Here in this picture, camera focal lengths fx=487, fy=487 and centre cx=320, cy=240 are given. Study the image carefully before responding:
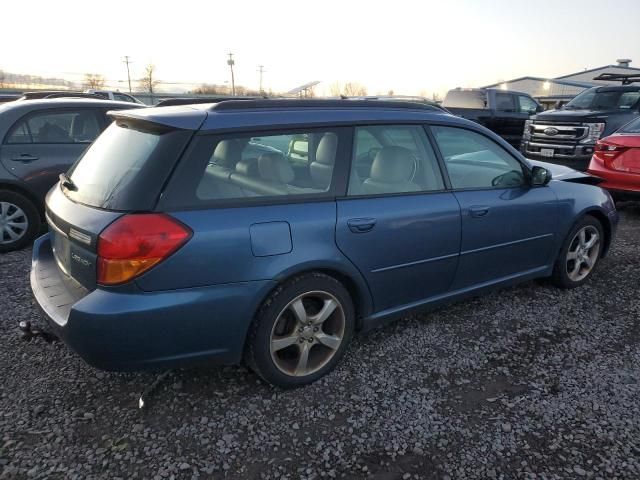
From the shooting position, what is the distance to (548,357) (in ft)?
10.5

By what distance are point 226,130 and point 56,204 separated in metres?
1.11

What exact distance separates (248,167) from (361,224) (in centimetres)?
71

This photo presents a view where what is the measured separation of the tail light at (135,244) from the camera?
7.23 ft

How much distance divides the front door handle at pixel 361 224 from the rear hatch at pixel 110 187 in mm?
980

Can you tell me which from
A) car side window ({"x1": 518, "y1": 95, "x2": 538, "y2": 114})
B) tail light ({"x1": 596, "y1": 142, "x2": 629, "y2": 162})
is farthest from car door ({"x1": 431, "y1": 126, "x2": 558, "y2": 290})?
car side window ({"x1": 518, "y1": 95, "x2": 538, "y2": 114})

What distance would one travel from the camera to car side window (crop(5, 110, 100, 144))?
504cm

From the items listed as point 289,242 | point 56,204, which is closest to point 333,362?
point 289,242

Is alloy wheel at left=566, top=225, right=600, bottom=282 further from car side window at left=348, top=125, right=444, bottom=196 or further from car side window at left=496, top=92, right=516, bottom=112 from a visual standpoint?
car side window at left=496, top=92, right=516, bottom=112

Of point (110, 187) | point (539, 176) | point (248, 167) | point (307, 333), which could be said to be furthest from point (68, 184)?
point (539, 176)

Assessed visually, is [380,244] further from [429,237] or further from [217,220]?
[217,220]

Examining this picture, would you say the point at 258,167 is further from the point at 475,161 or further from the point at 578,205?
the point at 578,205

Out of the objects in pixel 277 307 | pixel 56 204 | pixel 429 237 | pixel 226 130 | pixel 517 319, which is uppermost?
pixel 226 130

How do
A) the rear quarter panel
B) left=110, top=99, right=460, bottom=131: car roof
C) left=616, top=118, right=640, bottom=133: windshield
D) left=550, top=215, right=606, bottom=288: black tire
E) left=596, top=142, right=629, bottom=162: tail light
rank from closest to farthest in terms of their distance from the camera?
left=110, top=99, right=460, bottom=131: car roof, the rear quarter panel, left=550, top=215, right=606, bottom=288: black tire, left=596, top=142, right=629, bottom=162: tail light, left=616, top=118, right=640, bottom=133: windshield

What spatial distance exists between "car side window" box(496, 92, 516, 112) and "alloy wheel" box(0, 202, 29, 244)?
12.1 metres
